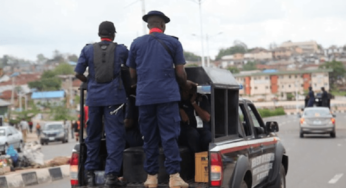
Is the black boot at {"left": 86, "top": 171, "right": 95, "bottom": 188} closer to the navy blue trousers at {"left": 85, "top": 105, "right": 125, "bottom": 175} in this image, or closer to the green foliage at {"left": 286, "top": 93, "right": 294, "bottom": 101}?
the navy blue trousers at {"left": 85, "top": 105, "right": 125, "bottom": 175}

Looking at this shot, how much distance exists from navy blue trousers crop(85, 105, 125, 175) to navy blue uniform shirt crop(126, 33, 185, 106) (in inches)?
19.1

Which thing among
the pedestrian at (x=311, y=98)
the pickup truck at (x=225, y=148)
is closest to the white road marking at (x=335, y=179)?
the pickup truck at (x=225, y=148)

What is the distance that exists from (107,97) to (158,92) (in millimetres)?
692

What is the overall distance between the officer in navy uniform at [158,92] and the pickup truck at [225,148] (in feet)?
0.99

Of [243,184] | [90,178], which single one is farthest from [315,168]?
[90,178]

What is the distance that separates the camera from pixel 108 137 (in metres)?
6.89

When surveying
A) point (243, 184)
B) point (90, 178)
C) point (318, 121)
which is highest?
point (90, 178)

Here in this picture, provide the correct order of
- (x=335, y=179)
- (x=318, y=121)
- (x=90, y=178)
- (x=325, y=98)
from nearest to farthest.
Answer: (x=90, y=178), (x=335, y=179), (x=318, y=121), (x=325, y=98)

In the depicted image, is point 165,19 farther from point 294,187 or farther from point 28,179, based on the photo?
point 28,179

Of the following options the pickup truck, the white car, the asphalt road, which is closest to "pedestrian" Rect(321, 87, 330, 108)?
the asphalt road

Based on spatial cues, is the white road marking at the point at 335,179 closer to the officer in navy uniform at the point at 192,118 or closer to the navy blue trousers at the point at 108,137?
the officer in navy uniform at the point at 192,118

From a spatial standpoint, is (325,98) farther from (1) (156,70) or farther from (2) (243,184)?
(1) (156,70)

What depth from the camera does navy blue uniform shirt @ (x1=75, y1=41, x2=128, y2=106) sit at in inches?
270

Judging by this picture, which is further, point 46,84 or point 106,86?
point 46,84
